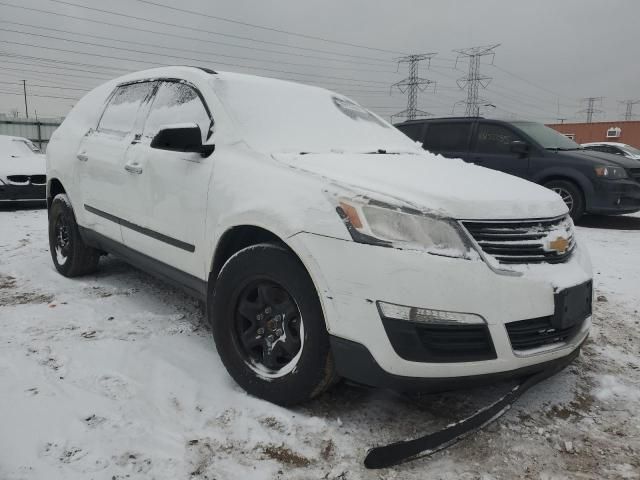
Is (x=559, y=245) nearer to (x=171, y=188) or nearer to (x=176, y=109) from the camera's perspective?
(x=171, y=188)

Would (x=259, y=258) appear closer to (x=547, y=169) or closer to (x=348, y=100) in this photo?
(x=348, y=100)

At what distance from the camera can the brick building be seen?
31.2 metres

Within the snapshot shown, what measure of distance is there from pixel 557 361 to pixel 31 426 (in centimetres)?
219

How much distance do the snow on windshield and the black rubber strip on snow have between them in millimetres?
1474

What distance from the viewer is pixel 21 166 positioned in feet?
27.5

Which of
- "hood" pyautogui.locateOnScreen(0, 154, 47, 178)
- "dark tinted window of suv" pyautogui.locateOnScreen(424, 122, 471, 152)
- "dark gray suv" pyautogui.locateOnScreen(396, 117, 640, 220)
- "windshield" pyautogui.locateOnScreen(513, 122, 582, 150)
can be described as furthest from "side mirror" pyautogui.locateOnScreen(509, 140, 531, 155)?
"hood" pyautogui.locateOnScreen(0, 154, 47, 178)

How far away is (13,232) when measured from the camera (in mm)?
6168

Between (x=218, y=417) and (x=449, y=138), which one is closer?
(x=218, y=417)

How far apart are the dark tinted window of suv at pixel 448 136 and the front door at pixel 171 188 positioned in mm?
5844

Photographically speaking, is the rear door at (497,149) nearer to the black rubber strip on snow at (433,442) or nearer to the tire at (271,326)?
the black rubber strip on snow at (433,442)

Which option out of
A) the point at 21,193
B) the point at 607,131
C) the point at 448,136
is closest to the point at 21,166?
the point at 21,193

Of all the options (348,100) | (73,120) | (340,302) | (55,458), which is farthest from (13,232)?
(340,302)

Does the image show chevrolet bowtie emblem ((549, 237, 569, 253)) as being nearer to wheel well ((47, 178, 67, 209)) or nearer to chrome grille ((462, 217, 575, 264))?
chrome grille ((462, 217, 575, 264))

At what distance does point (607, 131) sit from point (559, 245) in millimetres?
35637
